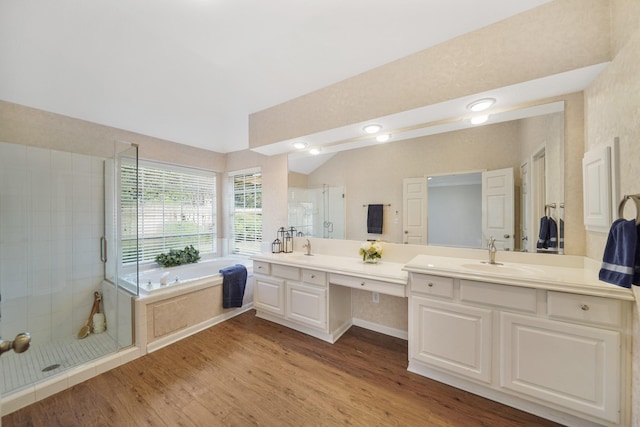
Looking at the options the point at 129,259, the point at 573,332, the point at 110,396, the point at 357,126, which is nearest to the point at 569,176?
the point at 573,332

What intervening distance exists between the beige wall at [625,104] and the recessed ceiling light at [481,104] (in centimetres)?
59

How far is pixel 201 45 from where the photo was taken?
5.95ft

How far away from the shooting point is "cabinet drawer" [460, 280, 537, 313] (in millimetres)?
1521

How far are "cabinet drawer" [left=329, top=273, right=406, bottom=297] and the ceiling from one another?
6.42 ft

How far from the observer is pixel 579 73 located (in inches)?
60.8

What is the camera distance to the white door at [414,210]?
2350 mm

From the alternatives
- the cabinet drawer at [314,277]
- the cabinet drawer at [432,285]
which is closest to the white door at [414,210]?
the cabinet drawer at [432,285]

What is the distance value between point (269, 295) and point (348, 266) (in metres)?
1.10

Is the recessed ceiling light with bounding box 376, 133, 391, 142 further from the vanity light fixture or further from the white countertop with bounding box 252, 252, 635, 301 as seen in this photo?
the white countertop with bounding box 252, 252, 635, 301

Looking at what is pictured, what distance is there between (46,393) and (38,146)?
2370 millimetres

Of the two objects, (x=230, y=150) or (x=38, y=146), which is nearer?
(x=38, y=146)

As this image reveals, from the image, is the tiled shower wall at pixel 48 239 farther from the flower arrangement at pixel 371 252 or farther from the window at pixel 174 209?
the flower arrangement at pixel 371 252

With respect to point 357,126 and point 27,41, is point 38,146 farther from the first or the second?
point 357,126

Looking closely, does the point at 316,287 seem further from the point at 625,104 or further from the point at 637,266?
the point at 625,104
